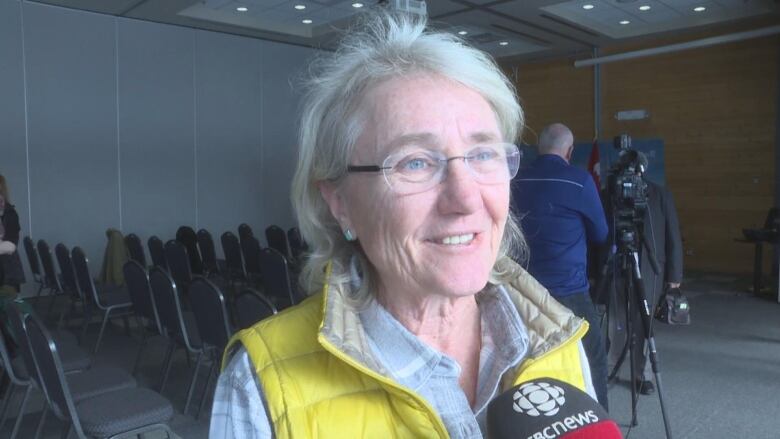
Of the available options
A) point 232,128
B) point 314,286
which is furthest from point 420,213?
point 232,128

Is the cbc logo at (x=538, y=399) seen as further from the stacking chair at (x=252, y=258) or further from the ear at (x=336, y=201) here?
the stacking chair at (x=252, y=258)

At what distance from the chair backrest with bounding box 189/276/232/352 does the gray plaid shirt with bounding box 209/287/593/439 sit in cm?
250

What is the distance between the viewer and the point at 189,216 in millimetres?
9031

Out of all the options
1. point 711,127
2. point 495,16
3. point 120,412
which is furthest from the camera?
point 711,127

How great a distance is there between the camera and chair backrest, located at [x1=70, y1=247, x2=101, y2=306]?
5148 mm

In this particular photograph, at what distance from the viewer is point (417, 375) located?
1.06 meters

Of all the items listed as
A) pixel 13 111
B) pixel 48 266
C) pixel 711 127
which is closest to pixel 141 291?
pixel 48 266

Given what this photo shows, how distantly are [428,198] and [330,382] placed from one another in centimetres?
31

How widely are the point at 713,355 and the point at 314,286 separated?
Answer: 15.7 feet

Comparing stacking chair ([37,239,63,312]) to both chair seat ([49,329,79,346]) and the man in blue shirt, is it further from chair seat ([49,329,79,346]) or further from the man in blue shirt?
the man in blue shirt

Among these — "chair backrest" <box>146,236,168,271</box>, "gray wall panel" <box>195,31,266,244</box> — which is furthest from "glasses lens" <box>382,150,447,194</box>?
"gray wall panel" <box>195,31,266,244</box>

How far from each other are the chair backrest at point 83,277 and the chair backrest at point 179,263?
2.77 feet

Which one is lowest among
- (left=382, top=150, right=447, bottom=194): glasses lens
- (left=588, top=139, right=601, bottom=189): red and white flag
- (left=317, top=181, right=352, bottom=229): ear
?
(left=317, top=181, right=352, bottom=229): ear

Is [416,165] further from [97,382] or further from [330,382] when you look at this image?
[97,382]
